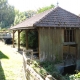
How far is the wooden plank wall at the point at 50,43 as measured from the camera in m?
16.9

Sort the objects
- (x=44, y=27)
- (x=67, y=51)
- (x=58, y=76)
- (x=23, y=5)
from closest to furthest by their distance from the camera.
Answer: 1. (x=58, y=76)
2. (x=44, y=27)
3. (x=67, y=51)
4. (x=23, y=5)

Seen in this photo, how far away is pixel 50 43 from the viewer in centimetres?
1731

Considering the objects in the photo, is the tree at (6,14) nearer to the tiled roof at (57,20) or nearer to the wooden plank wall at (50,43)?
the tiled roof at (57,20)

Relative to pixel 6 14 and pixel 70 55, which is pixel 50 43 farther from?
pixel 6 14

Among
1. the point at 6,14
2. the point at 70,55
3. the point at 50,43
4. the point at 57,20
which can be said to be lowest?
the point at 70,55

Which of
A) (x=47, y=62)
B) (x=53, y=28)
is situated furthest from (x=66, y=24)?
(x=47, y=62)

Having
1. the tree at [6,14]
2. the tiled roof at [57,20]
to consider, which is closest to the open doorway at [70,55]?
the tiled roof at [57,20]

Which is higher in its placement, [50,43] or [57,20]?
[57,20]

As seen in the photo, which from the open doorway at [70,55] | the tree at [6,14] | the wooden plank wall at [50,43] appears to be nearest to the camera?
the wooden plank wall at [50,43]

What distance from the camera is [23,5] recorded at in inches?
3514

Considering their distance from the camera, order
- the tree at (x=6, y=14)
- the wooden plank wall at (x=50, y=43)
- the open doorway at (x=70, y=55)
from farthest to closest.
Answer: the tree at (x=6, y=14) → the open doorway at (x=70, y=55) → the wooden plank wall at (x=50, y=43)

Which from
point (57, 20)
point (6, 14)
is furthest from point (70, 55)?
point (6, 14)

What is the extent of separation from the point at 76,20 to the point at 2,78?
32.5ft

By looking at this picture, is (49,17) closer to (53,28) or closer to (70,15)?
(53,28)
